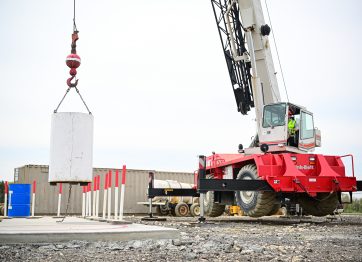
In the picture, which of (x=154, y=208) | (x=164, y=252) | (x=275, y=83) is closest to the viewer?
(x=164, y=252)

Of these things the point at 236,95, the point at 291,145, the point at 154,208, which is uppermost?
the point at 236,95

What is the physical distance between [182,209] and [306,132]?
36.2 feet

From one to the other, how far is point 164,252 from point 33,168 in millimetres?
20042

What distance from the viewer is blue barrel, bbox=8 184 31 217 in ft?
50.5

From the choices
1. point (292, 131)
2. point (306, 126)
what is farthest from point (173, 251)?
point (306, 126)

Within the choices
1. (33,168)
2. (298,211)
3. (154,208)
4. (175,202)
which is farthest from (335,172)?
(33,168)

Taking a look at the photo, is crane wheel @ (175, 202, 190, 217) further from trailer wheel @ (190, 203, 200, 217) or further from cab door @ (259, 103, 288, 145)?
cab door @ (259, 103, 288, 145)

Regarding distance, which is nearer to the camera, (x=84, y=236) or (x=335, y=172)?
(x=84, y=236)

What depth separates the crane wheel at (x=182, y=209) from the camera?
21.9 metres

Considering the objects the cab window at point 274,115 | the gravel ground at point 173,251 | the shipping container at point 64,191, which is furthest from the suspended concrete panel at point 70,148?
the shipping container at point 64,191

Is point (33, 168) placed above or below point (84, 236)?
above

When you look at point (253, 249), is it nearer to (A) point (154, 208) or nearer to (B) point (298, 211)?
(B) point (298, 211)

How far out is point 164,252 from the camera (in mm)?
5250

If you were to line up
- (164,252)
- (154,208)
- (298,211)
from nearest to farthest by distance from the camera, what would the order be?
1. (164,252)
2. (298,211)
3. (154,208)
